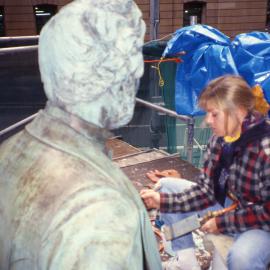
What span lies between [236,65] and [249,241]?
84.9 inches

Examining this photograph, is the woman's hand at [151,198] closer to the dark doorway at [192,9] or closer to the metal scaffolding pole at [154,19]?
the metal scaffolding pole at [154,19]

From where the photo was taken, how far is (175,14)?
19.1m

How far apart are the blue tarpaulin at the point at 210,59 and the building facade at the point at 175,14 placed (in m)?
13.9

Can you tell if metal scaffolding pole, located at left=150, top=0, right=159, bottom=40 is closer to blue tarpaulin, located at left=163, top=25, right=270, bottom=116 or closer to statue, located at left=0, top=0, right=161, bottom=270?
blue tarpaulin, located at left=163, top=25, right=270, bottom=116

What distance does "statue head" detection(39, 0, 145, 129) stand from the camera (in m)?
0.80

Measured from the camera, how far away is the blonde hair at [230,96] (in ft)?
7.55

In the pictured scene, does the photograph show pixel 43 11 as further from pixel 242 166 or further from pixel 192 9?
pixel 242 166

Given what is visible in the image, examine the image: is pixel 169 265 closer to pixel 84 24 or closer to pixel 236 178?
pixel 236 178

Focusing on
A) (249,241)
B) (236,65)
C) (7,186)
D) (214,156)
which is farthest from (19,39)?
(7,186)

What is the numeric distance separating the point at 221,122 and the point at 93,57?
1643mm

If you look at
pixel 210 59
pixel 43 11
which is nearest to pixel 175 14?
pixel 43 11

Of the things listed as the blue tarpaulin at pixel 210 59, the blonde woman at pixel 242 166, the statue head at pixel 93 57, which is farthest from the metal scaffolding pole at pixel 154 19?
the statue head at pixel 93 57

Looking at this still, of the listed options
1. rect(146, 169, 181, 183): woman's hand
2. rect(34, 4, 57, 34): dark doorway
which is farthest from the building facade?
rect(146, 169, 181, 183): woman's hand

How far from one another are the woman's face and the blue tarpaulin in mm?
1448
